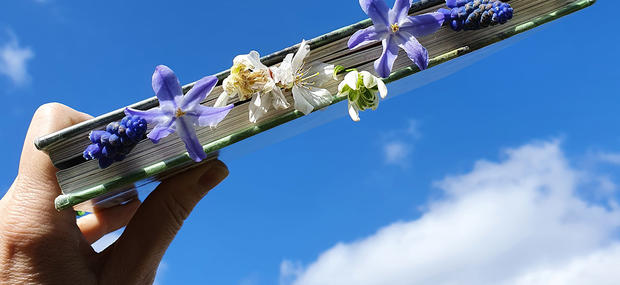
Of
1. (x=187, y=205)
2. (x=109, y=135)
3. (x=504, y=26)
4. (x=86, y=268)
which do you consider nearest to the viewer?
(x=109, y=135)

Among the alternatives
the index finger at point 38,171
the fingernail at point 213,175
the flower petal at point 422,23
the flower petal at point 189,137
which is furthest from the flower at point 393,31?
the index finger at point 38,171

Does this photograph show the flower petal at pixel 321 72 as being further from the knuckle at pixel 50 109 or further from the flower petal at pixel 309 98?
the knuckle at pixel 50 109

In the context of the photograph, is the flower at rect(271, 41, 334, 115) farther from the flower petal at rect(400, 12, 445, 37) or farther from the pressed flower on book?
the flower petal at rect(400, 12, 445, 37)

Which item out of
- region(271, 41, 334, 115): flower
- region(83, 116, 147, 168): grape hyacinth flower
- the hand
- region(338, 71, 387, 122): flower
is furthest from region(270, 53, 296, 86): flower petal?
the hand

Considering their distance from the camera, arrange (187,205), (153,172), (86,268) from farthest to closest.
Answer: (187,205) < (86,268) < (153,172)

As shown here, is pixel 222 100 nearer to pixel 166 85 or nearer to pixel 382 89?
pixel 166 85

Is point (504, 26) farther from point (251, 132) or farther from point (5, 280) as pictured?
point (5, 280)

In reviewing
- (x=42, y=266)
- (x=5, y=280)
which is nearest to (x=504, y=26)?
(x=42, y=266)
